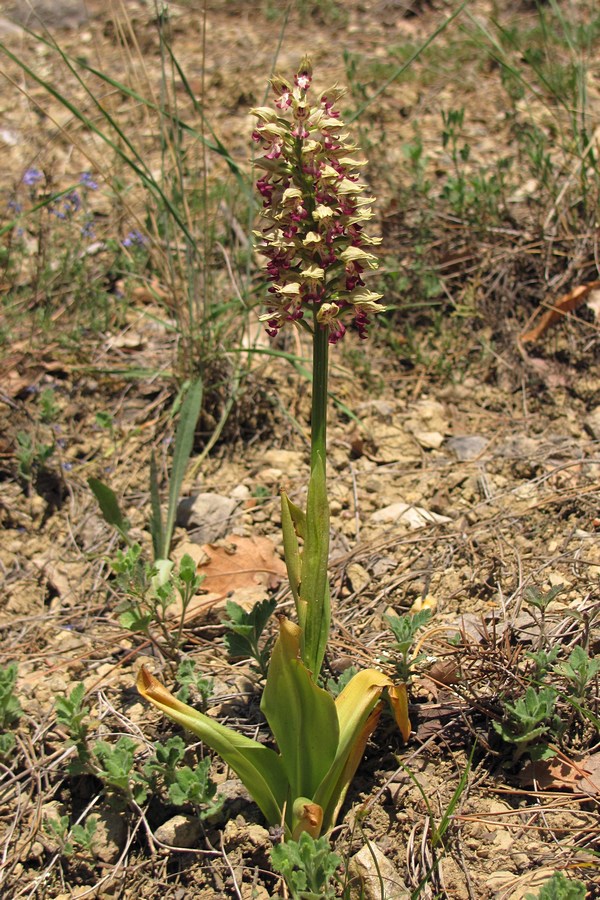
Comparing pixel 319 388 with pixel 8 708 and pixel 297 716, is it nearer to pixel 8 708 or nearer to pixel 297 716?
pixel 297 716

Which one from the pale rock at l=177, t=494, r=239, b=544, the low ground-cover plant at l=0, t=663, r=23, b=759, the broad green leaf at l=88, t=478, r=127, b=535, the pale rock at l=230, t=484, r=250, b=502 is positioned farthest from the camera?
the pale rock at l=230, t=484, r=250, b=502

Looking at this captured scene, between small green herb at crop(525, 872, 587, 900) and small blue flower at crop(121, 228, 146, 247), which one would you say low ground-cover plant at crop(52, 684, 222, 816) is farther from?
small blue flower at crop(121, 228, 146, 247)

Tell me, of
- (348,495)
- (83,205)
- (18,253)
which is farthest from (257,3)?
(348,495)

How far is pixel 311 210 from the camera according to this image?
187 cm

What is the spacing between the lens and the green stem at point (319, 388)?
196 centimetres

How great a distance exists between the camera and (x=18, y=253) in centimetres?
441

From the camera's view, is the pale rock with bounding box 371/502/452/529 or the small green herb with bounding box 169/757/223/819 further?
the pale rock with bounding box 371/502/452/529

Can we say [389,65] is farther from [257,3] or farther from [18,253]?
[18,253]

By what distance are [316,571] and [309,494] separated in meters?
0.20

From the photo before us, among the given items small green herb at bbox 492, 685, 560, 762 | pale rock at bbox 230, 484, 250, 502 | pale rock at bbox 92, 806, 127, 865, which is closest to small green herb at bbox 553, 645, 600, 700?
small green herb at bbox 492, 685, 560, 762

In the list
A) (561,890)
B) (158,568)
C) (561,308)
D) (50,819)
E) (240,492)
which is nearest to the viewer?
(561,890)

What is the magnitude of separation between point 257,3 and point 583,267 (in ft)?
14.0

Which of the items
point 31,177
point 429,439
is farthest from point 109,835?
point 31,177

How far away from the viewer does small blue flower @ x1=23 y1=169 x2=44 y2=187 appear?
14.1 ft
